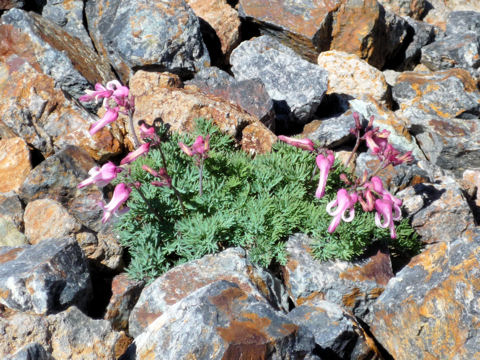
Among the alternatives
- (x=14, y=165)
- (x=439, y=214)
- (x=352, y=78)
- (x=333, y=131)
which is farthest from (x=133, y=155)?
(x=352, y=78)

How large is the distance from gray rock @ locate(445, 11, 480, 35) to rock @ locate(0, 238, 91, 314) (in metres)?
9.18

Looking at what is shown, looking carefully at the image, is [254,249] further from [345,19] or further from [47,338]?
[345,19]

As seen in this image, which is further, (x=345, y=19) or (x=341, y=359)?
(x=345, y=19)

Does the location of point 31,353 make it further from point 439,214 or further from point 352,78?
point 352,78

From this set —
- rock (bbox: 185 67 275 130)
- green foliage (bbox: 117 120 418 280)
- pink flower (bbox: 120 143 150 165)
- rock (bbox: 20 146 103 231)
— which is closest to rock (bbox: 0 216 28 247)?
rock (bbox: 20 146 103 231)

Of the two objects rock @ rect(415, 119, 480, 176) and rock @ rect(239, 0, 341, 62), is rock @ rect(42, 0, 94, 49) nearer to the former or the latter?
rock @ rect(239, 0, 341, 62)

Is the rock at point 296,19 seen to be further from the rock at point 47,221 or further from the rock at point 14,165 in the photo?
the rock at point 47,221

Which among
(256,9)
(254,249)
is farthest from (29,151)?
(256,9)

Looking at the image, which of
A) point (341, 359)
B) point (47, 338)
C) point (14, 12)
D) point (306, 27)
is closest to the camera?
point (47, 338)

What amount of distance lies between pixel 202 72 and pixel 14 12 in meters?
2.78

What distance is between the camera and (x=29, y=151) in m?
6.16

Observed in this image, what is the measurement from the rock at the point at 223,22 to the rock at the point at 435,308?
16.9 feet

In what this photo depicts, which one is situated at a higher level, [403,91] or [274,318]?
[274,318]

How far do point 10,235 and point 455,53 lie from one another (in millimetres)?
8227
